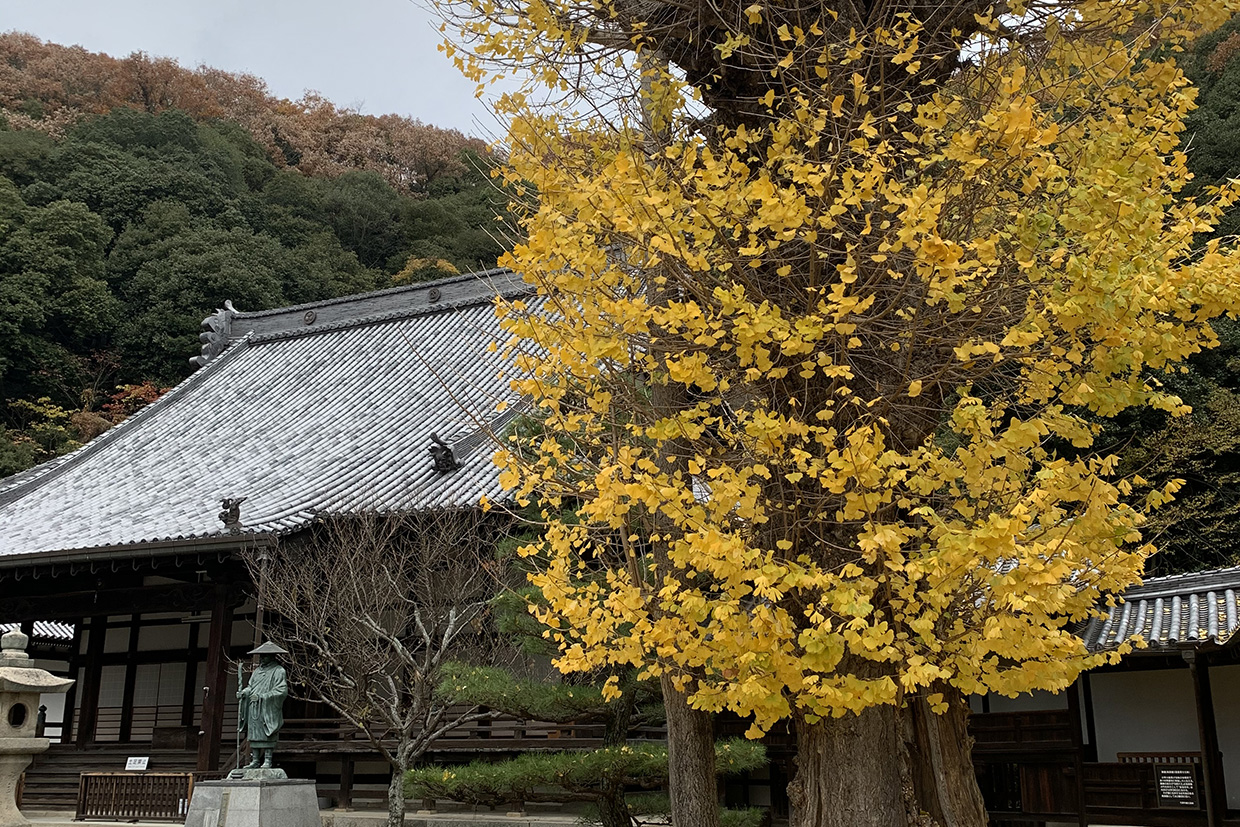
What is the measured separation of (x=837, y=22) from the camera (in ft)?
16.7

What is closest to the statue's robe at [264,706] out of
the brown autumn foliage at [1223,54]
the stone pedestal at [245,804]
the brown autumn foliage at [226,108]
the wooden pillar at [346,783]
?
the stone pedestal at [245,804]

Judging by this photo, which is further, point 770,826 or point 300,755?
point 300,755

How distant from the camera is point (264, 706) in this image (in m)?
10.0

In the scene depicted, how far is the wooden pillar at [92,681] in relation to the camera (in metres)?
16.5

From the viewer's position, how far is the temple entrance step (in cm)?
1496

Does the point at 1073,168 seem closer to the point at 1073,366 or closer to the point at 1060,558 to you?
the point at 1073,366

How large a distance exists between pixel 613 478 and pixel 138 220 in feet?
123

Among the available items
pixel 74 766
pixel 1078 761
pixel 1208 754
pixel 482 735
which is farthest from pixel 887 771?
pixel 74 766

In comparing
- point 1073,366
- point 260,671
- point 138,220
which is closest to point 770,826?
point 260,671

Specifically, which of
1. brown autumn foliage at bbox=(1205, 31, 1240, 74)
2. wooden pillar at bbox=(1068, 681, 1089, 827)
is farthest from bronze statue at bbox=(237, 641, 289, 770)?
brown autumn foliage at bbox=(1205, 31, 1240, 74)

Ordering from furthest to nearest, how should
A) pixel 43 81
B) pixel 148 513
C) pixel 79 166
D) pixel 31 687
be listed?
1. pixel 43 81
2. pixel 79 166
3. pixel 148 513
4. pixel 31 687

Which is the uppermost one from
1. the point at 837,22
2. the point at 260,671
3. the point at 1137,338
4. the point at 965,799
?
the point at 837,22

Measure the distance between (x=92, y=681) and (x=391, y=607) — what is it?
806cm

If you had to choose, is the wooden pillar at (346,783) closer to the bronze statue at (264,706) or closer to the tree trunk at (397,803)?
the bronze statue at (264,706)
